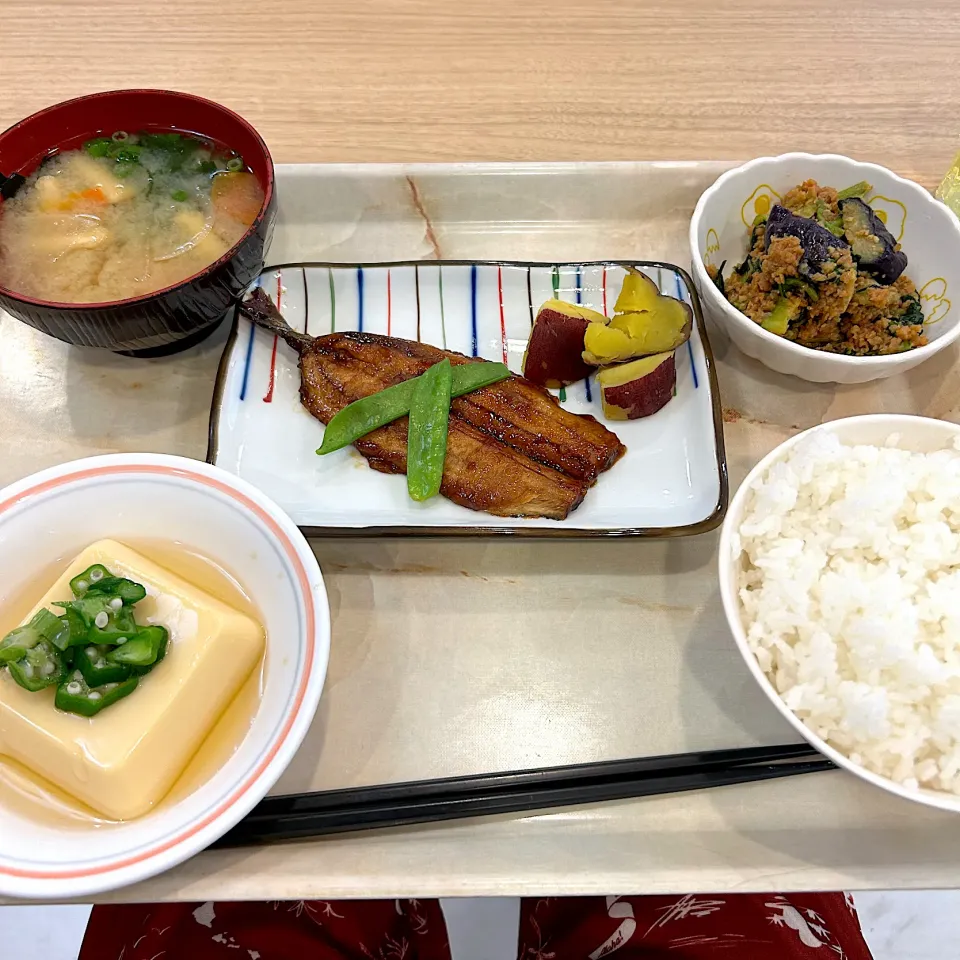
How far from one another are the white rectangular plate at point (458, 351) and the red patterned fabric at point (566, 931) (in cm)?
114

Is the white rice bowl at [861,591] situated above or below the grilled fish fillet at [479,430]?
below

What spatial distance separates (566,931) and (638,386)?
1.61m

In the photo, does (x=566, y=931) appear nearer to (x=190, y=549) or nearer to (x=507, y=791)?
(x=507, y=791)

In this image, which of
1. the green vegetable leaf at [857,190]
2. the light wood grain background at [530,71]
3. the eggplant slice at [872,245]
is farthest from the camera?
the light wood grain background at [530,71]

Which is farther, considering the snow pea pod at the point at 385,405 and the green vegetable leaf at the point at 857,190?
the green vegetable leaf at the point at 857,190

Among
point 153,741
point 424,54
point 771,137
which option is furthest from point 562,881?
point 424,54

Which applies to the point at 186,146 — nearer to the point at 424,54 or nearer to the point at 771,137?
the point at 424,54

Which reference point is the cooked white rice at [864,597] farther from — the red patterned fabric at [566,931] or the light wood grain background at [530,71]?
the light wood grain background at [530,71]

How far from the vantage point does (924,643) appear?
4.35 ft

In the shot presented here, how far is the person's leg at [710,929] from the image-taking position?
2039mm

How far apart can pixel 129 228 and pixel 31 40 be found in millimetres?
1288

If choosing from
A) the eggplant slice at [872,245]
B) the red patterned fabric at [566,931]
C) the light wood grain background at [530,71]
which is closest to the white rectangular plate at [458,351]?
the eggplant slice at [872,245]

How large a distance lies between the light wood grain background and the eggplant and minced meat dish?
2.25 ft

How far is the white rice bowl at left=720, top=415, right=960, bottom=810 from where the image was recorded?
50.6 inches
